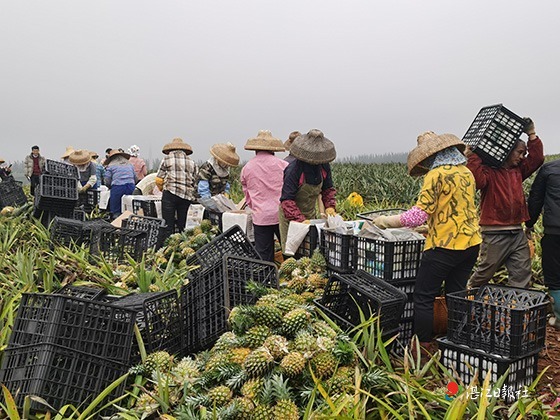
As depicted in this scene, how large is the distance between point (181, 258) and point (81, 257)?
3.55 feet

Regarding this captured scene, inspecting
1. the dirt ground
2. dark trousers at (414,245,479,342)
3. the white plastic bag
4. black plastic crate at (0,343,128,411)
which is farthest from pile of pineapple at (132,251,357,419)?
the white plastic bag

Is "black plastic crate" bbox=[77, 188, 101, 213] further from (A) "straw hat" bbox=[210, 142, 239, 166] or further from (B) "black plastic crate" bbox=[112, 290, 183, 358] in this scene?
(B) "black plastic crate" bbox=[112, 290, 183, 358]

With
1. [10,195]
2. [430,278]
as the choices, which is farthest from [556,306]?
[10,195]

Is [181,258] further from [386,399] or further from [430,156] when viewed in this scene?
[386,399]

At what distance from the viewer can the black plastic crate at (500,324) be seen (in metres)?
2.99

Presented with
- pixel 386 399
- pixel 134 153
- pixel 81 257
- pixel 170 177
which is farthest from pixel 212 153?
pixel 134 153

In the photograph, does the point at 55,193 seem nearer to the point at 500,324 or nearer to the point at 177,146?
the point at 177,146

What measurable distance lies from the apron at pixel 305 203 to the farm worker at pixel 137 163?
7588mm

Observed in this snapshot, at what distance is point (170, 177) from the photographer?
24.9 feet

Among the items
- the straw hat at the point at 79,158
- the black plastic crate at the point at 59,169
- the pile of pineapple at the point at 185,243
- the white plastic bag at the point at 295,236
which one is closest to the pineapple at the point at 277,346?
the white plastic bag at the point at 295,236

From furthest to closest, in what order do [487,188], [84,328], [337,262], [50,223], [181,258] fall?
[50,223]
[181,258]
[487,188]
[337,262]
[84,328]

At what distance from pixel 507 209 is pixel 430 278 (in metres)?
1.15

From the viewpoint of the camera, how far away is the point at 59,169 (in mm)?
7297

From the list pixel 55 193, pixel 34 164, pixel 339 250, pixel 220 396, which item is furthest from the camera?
pixel 34 164
